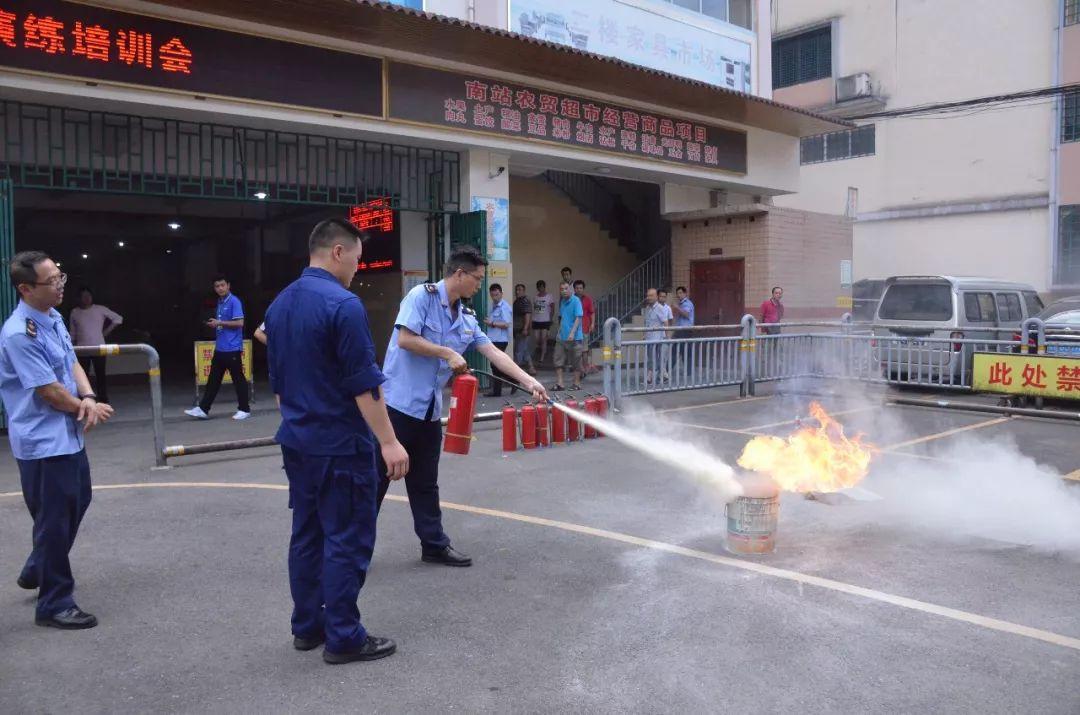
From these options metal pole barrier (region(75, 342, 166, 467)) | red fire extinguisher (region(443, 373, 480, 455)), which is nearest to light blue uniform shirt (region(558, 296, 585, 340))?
metal pole barrier (region(75, 342, 166, 467))

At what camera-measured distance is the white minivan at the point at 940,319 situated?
480 inches

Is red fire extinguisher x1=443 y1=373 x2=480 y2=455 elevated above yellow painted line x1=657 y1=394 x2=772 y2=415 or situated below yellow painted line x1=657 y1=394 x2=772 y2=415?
above

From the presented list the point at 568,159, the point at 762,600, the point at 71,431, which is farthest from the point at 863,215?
the point at 71,431

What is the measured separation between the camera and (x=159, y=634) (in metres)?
4.02

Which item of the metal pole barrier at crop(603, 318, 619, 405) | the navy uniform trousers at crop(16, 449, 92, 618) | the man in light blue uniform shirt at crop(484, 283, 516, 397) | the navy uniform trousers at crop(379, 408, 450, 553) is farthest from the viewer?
the man in light blue uniform shirt at crop(484, 283, 516, 397)

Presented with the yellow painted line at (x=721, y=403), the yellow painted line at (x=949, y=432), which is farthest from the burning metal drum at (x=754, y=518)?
the yellow painted line at (x=721, y=403)

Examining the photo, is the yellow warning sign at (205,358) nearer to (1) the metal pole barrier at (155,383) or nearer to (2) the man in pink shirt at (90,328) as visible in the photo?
(2) the man in pink shirt at (90,328)

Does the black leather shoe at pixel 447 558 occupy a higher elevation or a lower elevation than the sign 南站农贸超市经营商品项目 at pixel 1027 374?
lower

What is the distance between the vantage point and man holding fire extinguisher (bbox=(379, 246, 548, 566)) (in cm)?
483

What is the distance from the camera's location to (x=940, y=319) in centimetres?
1321

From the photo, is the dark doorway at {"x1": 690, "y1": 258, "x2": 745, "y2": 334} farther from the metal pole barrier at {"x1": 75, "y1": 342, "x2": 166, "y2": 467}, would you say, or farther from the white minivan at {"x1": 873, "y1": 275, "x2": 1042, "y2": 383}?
the metal pole barrier at {"x1": 75, "y1": 342, "x2": 166, "y2": 467}

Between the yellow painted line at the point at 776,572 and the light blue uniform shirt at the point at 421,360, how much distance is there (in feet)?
4.98

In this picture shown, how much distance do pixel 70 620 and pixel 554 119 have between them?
11.3 meters

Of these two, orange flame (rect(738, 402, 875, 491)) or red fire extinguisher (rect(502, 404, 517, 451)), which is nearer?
orange flame (rect(738, 402, 875, 491))
